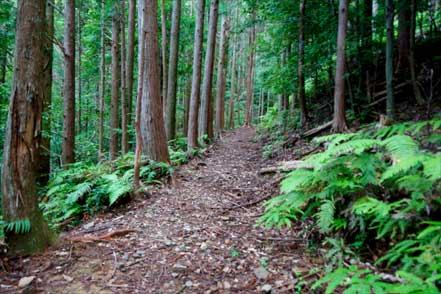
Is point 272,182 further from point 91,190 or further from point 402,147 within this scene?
point 91,190

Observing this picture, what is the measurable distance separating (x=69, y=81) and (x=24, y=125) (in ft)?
17.6

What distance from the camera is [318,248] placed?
3049mm

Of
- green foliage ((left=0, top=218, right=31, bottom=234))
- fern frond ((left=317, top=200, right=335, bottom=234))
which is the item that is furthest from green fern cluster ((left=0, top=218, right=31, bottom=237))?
fern frond ((left=317, top=200, right=335, bottom=234))

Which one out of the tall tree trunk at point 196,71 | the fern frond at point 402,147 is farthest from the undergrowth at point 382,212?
the tall tree trunk at point 196,71

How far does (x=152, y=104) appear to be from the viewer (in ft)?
20.8

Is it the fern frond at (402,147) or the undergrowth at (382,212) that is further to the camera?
the fern frond at (402,147)

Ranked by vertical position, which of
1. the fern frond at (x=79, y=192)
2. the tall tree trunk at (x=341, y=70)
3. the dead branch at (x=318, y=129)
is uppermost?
the tall tree trunk at (x=341, y=70)

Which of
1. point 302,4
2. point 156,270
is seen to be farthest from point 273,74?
point 156,270

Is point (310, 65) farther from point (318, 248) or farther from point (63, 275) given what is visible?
point (63, 275)

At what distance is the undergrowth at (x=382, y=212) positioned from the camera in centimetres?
202

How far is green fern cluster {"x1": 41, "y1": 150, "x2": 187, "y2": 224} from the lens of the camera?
4906mm

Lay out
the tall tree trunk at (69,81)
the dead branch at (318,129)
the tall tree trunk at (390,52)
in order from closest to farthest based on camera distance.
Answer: the tall tree trunk at (390,52) < the dead branch at (318,129) < the tall tree trunk at (69,81)

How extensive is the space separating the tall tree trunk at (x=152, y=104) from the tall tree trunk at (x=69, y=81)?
8.84ft

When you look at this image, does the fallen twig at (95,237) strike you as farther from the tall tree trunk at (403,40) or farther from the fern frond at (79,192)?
the tall tree trunk at (403,40)
